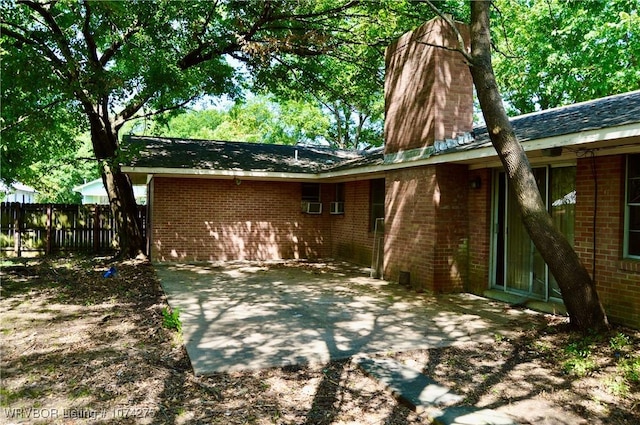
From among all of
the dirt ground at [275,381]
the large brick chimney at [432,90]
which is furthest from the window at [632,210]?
the large brick chimney at [432,90]

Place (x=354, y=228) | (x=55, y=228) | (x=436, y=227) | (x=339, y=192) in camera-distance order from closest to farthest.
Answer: (x=436, y=227) < (x=354, y=228) < (x=339, y=192) < (x=55, y=228)

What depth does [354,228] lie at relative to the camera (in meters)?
14.2

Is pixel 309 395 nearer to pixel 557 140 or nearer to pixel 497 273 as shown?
pixel 557 140

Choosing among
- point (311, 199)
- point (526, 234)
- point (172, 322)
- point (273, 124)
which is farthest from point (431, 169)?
point (273, 124)

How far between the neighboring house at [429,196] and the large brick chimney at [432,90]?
0.03 m

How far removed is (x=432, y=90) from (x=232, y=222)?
→ 7405 millimetres

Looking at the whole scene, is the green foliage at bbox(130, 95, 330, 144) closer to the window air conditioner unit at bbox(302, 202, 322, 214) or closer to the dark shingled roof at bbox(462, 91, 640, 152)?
the window air conditioner unit at bbox(302, 202, 322, 214)

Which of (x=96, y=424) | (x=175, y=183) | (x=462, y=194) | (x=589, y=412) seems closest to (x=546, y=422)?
(x=589, y=412)

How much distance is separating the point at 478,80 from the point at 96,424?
5564 millimetres

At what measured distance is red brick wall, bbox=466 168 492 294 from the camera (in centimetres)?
895

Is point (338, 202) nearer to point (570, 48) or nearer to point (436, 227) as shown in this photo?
point (436, 227)

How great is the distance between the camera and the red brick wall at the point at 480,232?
29.4 feet

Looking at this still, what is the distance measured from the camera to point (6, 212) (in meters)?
15.0

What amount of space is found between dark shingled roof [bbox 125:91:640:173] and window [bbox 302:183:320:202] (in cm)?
61
